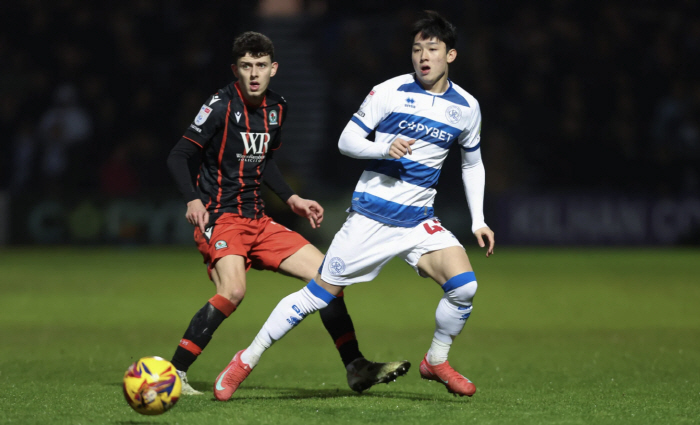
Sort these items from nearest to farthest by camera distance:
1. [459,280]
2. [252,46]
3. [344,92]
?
[459,280] → [252,46] → [344,92]

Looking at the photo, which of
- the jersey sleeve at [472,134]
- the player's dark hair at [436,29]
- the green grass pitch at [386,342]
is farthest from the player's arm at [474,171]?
the green grass pitch at [386,342]

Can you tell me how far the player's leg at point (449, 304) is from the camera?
5.48 metres

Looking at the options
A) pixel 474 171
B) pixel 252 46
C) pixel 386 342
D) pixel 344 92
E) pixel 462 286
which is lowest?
pixel 386 342

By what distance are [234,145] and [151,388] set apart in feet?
6.09

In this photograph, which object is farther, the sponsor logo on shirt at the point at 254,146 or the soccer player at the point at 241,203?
the sponsor logo on shirt at the point at 254,146

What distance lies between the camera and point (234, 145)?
19.8 ft

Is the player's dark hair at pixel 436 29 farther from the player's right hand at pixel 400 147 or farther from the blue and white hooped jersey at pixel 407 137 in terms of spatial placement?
the player's right hand at pixel 400 147

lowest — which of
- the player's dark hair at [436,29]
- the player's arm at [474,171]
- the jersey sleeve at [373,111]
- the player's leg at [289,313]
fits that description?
the player's leg at [289,313]

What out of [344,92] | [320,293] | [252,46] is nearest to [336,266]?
[320,293]

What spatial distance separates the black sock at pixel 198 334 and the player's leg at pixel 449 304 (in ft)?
4.18

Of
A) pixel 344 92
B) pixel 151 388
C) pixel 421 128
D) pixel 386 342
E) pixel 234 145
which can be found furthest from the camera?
pixel 344 92

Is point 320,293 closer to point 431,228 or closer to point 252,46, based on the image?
point 431,228

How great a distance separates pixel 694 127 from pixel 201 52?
922 cm

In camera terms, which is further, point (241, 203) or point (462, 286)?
point (241, 203)
